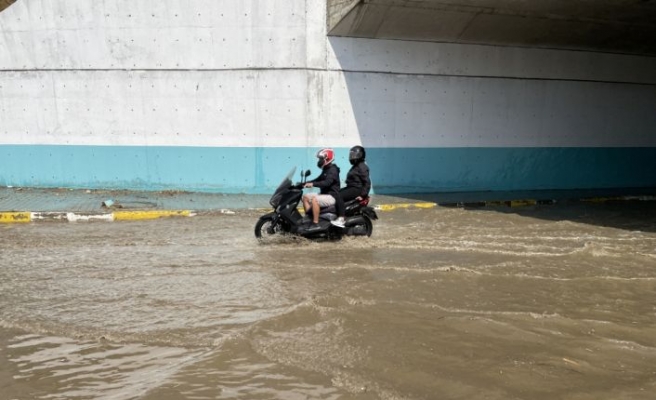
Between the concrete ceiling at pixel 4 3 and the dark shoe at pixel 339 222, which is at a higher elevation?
the concrete ceiling at pixel 4 3

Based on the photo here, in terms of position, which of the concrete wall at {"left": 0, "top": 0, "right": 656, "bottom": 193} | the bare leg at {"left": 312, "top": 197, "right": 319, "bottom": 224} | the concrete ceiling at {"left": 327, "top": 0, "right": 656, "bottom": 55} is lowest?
the bare leg at {"left": 312, "top": 197, "right": 319, "bottom": 224}

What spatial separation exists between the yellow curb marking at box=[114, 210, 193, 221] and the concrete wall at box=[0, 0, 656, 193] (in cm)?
223

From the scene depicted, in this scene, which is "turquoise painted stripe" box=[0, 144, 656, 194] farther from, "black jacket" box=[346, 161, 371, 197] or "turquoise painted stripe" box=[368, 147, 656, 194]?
"black jacket" box=[346, 161, 371, 197]

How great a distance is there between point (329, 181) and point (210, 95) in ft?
17.8

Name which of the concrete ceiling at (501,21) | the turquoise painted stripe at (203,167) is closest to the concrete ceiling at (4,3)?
the turquoise painted stripe at (203,167)

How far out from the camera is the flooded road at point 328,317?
140 inches

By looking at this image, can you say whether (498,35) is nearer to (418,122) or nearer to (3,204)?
(418,122)

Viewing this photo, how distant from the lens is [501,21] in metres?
12.2

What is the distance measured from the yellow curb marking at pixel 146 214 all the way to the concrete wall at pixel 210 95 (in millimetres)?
2225

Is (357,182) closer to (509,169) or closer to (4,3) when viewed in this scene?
(509,169)

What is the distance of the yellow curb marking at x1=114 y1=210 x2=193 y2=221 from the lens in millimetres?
10172

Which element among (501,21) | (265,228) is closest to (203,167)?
(265,228)

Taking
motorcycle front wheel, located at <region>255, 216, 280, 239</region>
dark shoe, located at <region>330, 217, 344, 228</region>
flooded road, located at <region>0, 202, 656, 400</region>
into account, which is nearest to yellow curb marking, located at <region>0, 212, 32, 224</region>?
flooded road, located at <region>0, 202, 656, 400</region>

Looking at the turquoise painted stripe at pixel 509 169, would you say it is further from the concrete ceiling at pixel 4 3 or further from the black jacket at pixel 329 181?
the concrete ceiling at pixel 4 3
